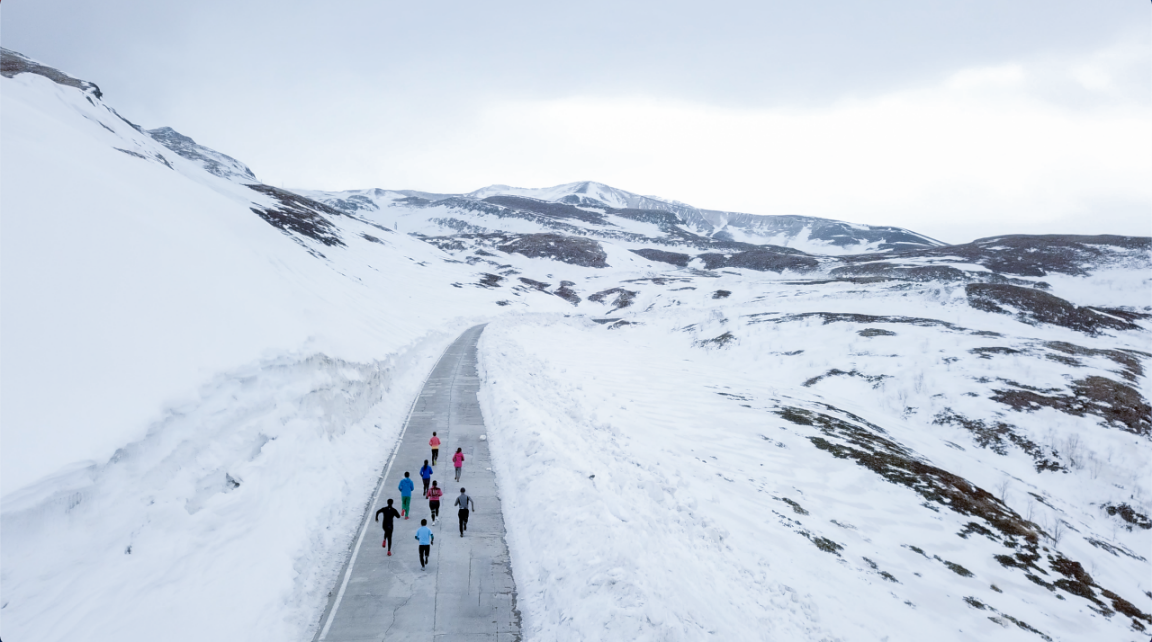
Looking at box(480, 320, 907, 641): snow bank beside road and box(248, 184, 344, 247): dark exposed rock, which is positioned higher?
box(248, 184, 344, 247): dark exposed rock

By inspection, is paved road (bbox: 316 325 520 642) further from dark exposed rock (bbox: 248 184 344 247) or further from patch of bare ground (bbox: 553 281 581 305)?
patch of bare ground (bbox: 553 281 581 305)

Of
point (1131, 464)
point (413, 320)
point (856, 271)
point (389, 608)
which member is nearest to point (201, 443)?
point (389, 608)

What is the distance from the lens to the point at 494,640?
7879mm

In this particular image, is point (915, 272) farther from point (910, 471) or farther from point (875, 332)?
point (910, 471)

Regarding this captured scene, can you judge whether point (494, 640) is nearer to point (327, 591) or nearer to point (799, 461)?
point (327, 591)

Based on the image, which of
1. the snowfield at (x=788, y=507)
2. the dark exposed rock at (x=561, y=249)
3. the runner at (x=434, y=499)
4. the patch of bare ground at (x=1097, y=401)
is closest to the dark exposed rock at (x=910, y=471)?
the snowfield at (x=788, y=507)

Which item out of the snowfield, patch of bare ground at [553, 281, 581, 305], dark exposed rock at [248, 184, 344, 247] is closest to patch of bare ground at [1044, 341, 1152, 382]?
the snowfield

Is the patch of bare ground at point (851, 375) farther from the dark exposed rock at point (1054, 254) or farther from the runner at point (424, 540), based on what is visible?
the dark exposed rock at point (1054, 254)

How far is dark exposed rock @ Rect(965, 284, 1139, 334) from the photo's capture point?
119 ft

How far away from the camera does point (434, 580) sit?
9.41 metres

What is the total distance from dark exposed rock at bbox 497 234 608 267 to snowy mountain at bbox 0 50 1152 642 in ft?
304

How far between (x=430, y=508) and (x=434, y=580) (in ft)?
8.56

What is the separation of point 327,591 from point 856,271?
289 feet

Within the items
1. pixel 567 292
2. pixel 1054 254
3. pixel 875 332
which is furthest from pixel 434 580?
pixel 1054 254
